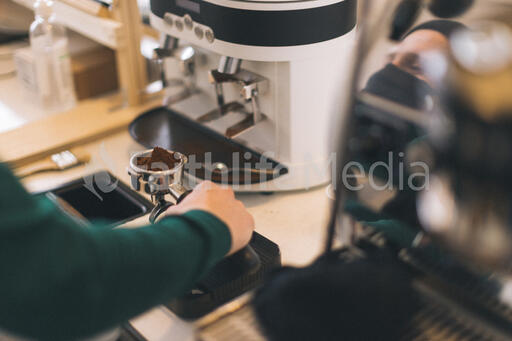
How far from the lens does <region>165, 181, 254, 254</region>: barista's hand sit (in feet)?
2.46

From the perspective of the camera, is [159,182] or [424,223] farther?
[159,182]

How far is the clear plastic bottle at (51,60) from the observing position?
1372 mm

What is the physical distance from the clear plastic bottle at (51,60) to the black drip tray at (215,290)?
797 mm

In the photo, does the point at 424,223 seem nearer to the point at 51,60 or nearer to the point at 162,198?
the point at 162,198

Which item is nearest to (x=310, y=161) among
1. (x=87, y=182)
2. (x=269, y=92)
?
(x=269, y=92)

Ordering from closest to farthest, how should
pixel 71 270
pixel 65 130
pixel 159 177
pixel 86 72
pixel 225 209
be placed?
pixel 71 270 → pixel 225 209 → pixel 159 177 → pixel 65 130 → pixel 86 72

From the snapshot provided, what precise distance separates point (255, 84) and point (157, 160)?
0.77ft

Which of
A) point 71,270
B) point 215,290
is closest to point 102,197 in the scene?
point 215,290

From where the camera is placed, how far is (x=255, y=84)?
1060 millimetres

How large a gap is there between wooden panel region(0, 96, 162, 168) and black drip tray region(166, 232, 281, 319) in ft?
1.88

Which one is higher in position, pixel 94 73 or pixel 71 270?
pixel 71 270

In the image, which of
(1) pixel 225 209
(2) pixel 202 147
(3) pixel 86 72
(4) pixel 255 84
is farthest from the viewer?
(3) pixel 86 72

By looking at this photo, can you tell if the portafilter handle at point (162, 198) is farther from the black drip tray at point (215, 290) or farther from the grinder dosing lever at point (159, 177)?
the black drip tray at point (215, 290)

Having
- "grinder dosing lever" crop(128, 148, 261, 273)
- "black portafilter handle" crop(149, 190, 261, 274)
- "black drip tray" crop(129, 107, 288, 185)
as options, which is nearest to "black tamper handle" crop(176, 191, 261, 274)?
"black portafilter handle" crop(149, 190, 261, 274)
